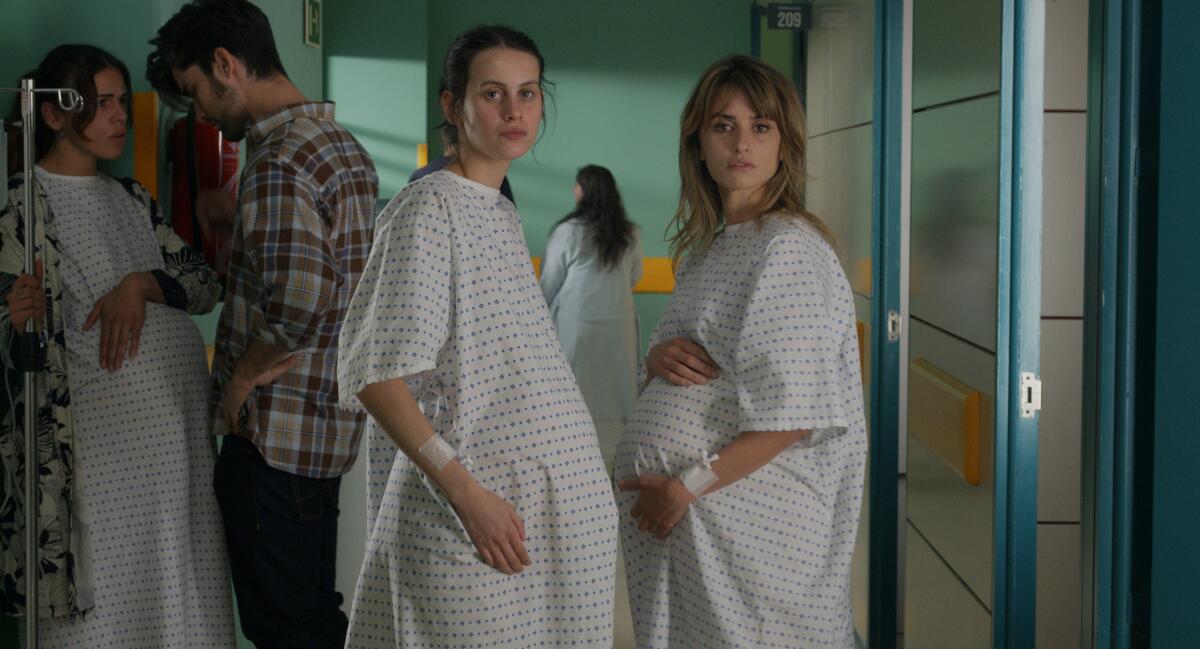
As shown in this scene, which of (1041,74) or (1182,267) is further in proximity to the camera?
(1041,74)

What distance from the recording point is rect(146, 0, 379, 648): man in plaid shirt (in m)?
2.20

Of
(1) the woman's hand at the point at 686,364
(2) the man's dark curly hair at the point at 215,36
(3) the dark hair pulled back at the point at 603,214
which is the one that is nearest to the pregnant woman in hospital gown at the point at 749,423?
(1) the woman's hand at the point at 686,364

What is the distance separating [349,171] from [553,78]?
17.3 ft

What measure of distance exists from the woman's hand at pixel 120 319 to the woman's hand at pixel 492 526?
117 centimetres

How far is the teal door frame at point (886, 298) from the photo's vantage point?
322cm

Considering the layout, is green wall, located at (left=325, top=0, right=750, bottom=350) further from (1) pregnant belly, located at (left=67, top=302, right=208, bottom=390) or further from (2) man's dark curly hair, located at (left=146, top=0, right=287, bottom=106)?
(2) man's dark curly hair, located at (left=146, top=0, right=287, bottom=106)

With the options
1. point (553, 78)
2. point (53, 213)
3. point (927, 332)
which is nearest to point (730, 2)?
point (553, 78)

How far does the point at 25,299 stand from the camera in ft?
7.50

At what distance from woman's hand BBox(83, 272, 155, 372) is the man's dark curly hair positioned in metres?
0.45

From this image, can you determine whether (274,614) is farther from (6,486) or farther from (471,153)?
(471,153)

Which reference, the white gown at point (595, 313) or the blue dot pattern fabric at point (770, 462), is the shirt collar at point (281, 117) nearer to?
the blue dot pattern fabric at point (770, 462)

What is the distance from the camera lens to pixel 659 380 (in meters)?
2.07

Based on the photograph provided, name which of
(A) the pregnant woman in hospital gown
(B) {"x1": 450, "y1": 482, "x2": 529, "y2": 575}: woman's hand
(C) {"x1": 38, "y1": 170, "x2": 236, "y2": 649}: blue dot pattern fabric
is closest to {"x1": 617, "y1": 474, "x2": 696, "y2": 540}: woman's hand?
(A) the pregnant woman in hospital gown

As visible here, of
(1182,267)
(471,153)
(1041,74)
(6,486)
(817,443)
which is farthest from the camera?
(6,486)
